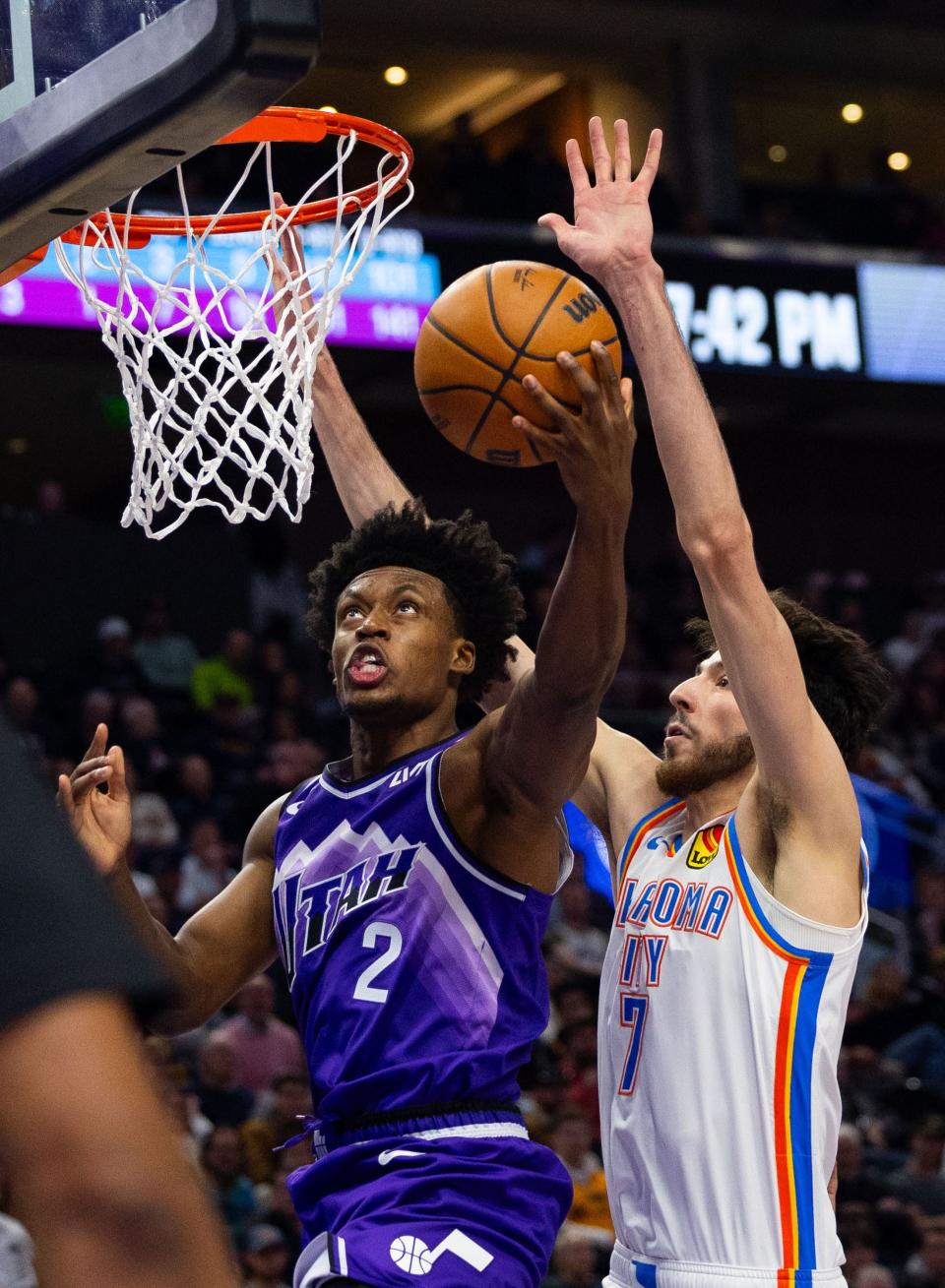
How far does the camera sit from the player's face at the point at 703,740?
359 cm

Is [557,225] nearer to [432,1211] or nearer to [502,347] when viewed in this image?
[502,347]

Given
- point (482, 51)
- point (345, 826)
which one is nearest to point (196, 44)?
point (345, 826)

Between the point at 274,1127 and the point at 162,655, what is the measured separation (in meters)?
5.24

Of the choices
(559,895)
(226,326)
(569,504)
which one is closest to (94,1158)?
(226,326)

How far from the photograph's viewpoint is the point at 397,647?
3.48 metres

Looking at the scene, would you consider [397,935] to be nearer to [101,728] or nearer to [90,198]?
[101,728]

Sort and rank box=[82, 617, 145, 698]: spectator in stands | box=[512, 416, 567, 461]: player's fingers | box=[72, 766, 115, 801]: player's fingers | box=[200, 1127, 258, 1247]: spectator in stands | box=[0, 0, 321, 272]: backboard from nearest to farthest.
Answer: box=[0, 0, 321, 272]: backboard → box=[512, 416, 567, 461]: player's fingers → box=[72, 766, 115, 801]: player's fingers → box=[200, 1127, 258, 1247]: spectator in stands → box=[82, 617, 145, 698]: spectator in stands

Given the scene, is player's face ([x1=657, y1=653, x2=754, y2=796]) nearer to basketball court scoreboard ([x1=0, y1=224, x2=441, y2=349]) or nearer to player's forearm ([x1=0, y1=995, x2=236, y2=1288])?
player's forearm ([x1=0, y1=995, x2=236, y2=1288])

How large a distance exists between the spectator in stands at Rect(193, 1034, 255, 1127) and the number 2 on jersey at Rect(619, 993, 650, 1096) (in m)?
4.34

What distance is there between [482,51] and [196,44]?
15.5 meters

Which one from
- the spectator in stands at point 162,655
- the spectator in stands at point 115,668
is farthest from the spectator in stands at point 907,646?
the spectator in stands at point 115,668

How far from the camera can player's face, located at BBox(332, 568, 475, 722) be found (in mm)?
3461

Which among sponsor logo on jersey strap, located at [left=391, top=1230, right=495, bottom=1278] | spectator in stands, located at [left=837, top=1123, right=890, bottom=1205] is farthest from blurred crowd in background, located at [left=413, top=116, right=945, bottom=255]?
sponsor logo on jersey strap, located at [left=391, top=1230, right=495, bottom=1278]

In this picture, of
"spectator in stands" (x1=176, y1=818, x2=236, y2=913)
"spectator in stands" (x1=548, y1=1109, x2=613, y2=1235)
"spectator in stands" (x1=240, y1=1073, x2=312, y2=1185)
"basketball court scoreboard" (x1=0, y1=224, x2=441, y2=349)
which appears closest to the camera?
"spectator in stands" (x1=240, y1=1073, x2=312, y2=1185)
